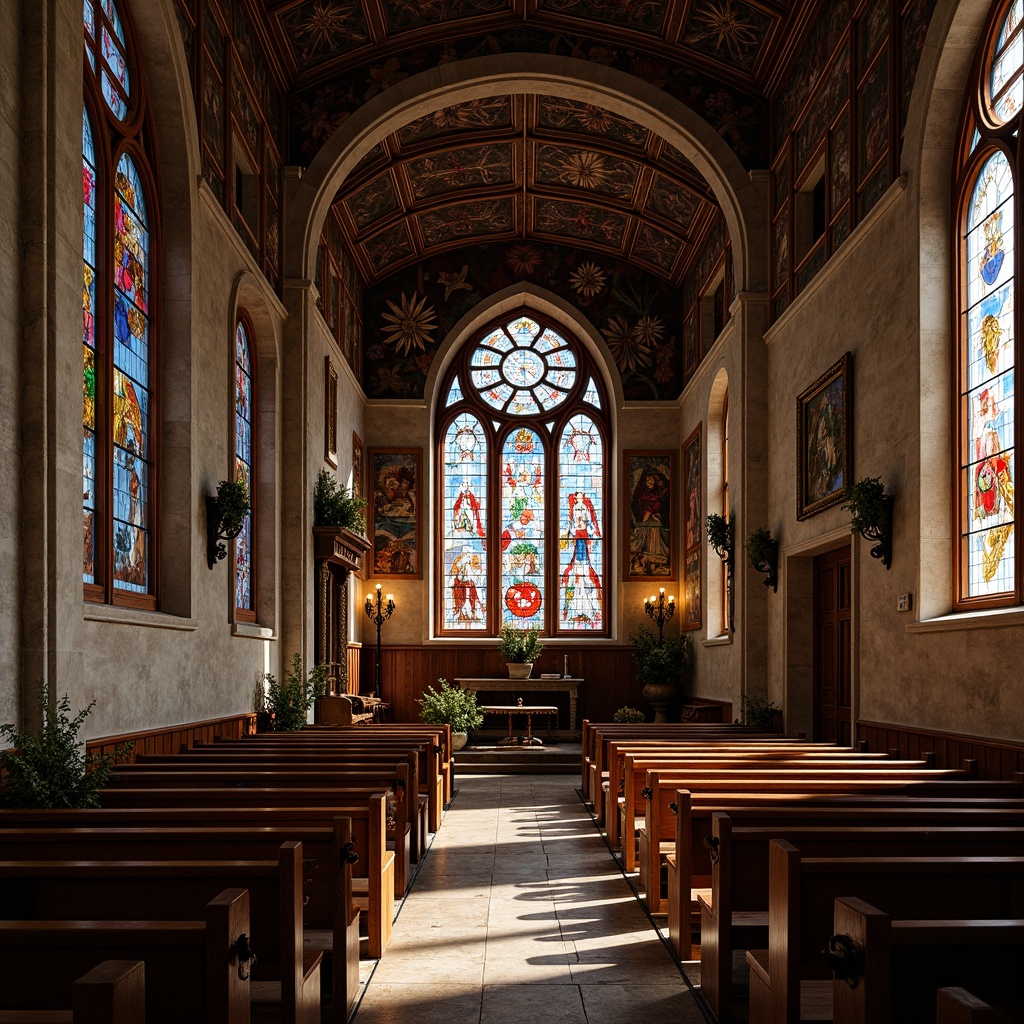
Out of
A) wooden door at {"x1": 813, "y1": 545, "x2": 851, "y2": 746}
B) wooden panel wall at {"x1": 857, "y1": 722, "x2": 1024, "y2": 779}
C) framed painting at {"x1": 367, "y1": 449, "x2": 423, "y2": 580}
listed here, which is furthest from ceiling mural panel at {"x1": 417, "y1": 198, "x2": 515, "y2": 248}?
wooden panel wall at {"x1": 857, "y1": 722, "x2": 1024, "y2": 779}

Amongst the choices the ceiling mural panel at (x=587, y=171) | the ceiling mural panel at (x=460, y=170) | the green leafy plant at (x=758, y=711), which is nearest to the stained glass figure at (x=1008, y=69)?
the green leafy plant at (x=758, y=711)

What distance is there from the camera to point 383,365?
18.2 m

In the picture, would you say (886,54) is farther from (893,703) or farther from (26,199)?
(26,199)

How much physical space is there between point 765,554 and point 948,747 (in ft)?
15.7

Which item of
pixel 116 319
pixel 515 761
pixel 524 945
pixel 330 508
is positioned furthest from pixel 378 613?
pixel 524 945

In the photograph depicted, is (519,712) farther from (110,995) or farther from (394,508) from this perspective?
(110,995)

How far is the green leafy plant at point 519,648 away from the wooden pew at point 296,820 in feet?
38.8

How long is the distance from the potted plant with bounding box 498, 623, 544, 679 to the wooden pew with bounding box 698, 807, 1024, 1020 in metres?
12.4

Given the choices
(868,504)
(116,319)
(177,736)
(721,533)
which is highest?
(116,319)

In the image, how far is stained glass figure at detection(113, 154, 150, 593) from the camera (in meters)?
7.83

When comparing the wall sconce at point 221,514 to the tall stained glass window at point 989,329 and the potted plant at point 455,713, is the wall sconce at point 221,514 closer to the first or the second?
the tall stained glass window at point 989,329

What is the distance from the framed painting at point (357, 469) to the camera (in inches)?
669

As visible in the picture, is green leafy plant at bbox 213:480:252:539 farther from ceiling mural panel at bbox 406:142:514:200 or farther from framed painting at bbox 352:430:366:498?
framed painting at bbox 352:430:366:498

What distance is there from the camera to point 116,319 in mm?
7852
